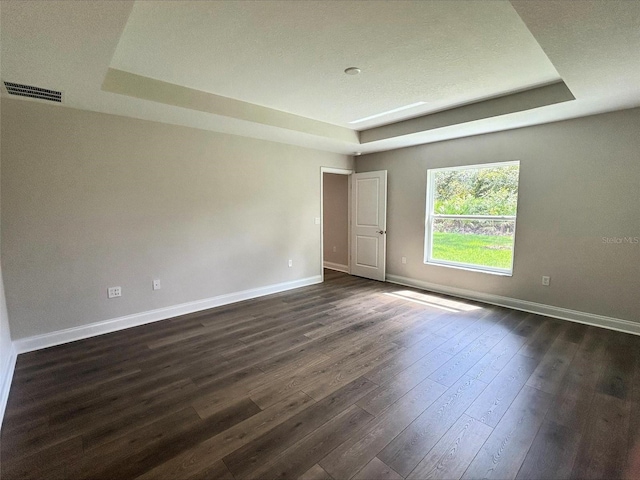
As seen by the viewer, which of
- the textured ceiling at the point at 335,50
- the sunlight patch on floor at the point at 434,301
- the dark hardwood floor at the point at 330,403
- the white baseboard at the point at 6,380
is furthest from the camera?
the sunlight patch on floor at the point at 434,301

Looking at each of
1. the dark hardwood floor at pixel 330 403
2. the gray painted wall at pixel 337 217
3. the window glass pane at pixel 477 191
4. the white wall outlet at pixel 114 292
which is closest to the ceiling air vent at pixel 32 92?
the white wall outlet at pixel 114 292

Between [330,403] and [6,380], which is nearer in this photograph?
[330,403]

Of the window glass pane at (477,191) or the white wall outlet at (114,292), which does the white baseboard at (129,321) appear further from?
the window glass pane at (477,191)

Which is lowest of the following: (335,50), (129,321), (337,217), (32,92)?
(129,321)

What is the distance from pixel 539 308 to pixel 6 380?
5.58 metres

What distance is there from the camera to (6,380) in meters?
2.25

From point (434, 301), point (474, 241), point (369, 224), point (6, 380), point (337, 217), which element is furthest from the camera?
point (337, 217)

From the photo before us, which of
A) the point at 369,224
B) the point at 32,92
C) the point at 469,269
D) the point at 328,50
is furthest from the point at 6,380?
the point at 469,269

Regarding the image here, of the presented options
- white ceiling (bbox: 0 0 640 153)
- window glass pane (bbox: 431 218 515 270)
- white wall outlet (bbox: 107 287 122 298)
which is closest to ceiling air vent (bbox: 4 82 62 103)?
white ceiling (bbox: 0 0 640 153)

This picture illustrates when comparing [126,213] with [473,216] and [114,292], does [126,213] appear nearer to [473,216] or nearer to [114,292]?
[114,292]

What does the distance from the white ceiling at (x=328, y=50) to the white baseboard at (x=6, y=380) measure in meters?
2.32

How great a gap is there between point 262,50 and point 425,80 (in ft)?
5.27

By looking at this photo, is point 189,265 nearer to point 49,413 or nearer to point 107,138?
point 107,138

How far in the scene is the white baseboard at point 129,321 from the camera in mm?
2938
